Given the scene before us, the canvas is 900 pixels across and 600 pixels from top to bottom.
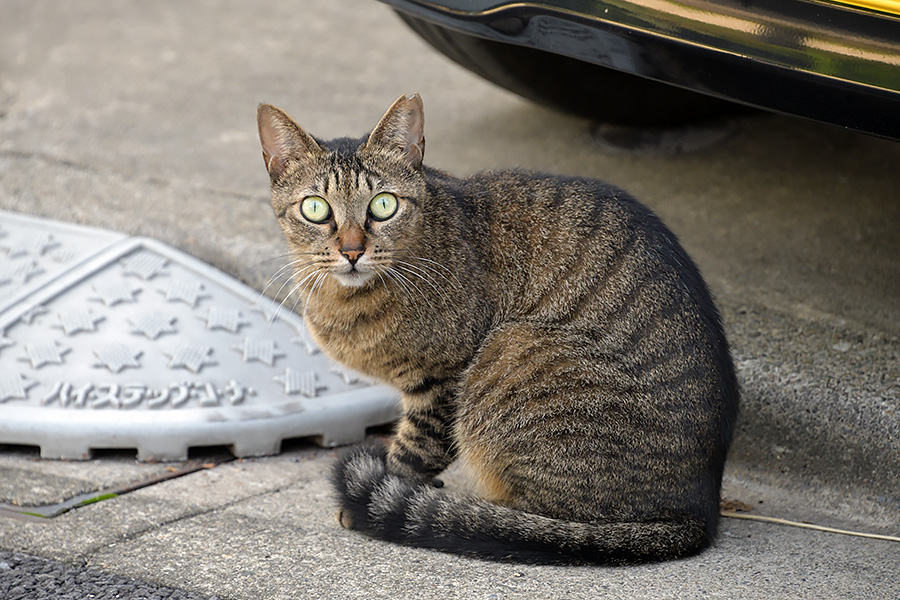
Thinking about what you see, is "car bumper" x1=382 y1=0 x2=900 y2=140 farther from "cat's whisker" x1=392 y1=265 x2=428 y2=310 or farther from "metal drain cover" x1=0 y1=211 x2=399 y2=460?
"metal drain cover" x1=0 y1=211 x2=399 y2=460

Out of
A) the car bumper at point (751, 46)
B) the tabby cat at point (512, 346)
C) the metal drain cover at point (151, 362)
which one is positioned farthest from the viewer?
the metal drain cover at point (151, 362)

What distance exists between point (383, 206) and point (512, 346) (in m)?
0.52

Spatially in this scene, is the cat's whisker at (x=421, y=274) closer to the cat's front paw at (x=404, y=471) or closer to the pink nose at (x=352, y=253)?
the pink nose at (x=352, y=253)

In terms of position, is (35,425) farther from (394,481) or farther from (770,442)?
(770,442)

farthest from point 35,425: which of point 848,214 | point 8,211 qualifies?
point 848,214

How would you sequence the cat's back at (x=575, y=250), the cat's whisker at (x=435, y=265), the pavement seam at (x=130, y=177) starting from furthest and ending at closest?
the pavement seam at (x=130, y=177) < the cat's whisker at (x=435, y=265) < the cat's back at (x=575, y=250)

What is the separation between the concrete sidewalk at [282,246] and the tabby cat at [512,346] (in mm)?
135

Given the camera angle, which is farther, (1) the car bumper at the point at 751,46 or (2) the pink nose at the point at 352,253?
(2) the pink nose at the point at 352,253

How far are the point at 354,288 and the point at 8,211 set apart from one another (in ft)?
6.36

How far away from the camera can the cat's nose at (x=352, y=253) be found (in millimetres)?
2486

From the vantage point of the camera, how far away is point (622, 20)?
254 centimetres

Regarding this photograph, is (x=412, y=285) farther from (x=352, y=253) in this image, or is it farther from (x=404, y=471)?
(x=404, y=471)

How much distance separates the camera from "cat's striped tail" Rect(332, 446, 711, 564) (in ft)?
7.59

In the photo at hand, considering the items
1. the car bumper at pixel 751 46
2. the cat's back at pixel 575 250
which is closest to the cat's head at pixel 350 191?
the cat's back at pixel 575 250
